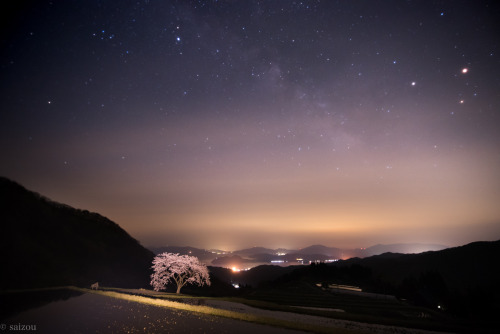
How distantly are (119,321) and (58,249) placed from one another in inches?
3188

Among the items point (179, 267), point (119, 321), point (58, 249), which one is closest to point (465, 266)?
point (179, 267)

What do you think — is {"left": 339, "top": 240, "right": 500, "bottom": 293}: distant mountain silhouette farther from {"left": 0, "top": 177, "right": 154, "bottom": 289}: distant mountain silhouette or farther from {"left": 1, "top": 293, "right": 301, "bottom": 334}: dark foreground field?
{"left": 1, "top": 293, "right": 301, "bottom": 334}: dark foreground field

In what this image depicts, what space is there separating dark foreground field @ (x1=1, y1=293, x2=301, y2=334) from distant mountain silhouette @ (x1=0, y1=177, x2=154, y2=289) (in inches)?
1415

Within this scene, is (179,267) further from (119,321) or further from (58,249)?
(58,249)

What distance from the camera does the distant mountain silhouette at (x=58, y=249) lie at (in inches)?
2586

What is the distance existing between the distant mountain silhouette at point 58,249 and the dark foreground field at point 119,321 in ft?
118

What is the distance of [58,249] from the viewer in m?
87.8

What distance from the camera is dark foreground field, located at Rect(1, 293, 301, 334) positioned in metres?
21.8

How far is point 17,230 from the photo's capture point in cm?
8406

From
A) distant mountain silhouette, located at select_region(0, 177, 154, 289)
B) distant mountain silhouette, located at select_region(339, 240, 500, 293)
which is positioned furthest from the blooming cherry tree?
distant mountain silhouette, located at select_region(339, 240, 500, 293)

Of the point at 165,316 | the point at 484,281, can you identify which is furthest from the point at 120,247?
the point at 484,281

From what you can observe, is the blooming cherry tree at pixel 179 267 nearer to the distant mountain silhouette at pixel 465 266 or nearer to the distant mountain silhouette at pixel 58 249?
the distant mountain silhouette at pixel 58 249

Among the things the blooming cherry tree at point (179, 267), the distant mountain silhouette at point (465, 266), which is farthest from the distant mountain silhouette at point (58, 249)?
the distant mountain silhouette at point (465, 266)

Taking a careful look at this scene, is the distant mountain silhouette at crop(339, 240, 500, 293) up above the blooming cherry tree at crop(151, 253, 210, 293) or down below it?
below
